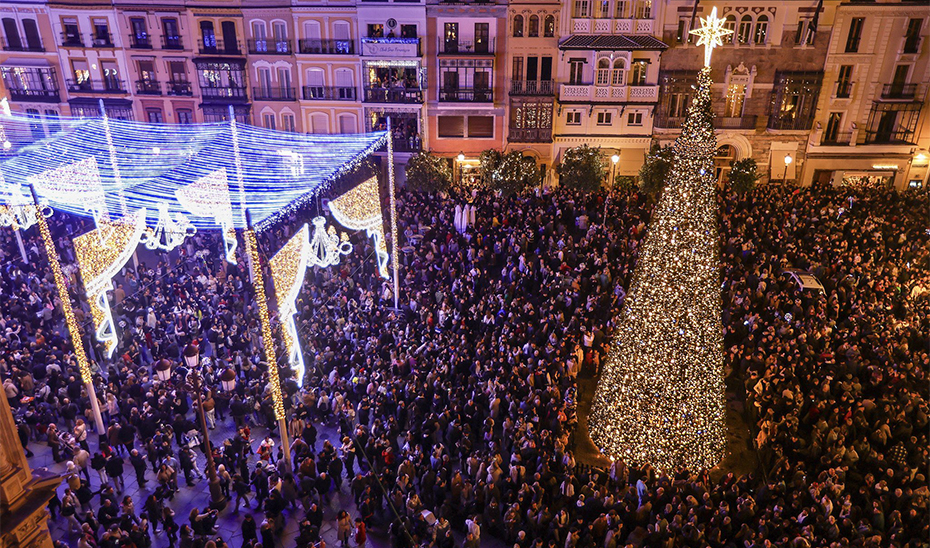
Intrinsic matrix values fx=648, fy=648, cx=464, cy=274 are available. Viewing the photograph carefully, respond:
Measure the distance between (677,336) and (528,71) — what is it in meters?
22.5

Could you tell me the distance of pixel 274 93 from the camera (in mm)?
33469

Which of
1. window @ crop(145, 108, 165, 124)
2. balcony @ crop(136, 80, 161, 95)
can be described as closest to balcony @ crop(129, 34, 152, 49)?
balcony @ crop(136, 80, 161, 95)

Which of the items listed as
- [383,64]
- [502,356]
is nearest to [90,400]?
[502,356]

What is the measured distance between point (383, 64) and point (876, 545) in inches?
1086

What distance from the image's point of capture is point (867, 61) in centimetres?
3025

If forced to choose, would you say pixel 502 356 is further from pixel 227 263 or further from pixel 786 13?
pixel 786 13

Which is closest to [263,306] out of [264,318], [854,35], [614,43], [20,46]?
[264,318]

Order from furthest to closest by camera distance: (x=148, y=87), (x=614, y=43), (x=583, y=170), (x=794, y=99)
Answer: (x=148, y=87) → (x=794, y=99) → (x=614, y=43) → (x=583, y=170)

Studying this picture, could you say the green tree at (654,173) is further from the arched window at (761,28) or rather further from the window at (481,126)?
the window at (481,126)

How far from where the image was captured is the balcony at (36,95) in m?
35.1

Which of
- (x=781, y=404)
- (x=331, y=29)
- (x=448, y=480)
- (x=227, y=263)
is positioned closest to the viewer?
(x=448, y=480)

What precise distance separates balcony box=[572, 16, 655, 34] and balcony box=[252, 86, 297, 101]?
14.5 metres

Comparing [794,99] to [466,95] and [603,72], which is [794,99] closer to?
[603,72]

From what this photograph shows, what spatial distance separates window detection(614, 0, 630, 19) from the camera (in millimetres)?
29375
